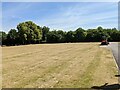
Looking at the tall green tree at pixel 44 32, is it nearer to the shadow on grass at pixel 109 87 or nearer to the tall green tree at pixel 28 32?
the tall green tree at pixel 28 32

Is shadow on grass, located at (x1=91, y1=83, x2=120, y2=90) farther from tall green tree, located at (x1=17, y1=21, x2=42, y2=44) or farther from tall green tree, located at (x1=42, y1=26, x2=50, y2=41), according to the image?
tall green tree, located at (x1=42, y1=26, x2=50, y2=41)

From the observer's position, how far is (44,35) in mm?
151625

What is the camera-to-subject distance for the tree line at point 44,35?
117188 millimetres

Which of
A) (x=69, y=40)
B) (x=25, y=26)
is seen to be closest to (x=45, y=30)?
(x=69, y=40)

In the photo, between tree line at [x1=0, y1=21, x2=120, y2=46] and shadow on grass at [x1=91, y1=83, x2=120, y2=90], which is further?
tree line at [x1=0, y1=21, x2=120, y2=46]

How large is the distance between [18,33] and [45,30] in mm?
42142

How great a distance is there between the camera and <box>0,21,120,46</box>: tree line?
384ft

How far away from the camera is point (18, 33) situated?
117438mm

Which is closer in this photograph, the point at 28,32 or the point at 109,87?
the point at 109,87

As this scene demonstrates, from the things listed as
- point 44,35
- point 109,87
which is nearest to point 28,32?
point 44,35

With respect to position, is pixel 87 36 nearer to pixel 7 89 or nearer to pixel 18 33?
pixel 18 33

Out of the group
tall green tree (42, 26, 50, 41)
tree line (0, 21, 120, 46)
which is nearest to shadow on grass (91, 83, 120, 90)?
tree line (0, 21, 120, 46)

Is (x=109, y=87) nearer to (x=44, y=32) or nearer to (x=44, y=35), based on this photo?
(x=44, y=35)

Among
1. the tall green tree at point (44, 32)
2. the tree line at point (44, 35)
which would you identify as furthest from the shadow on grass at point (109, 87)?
the tall green tree at point (44, 32)
